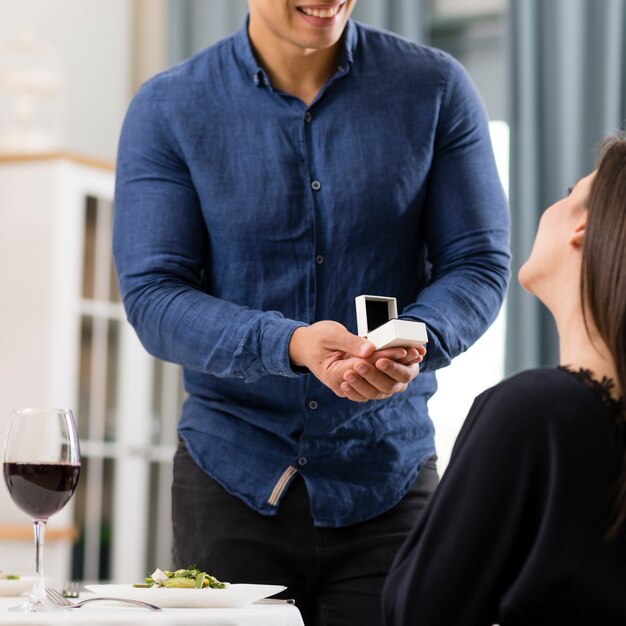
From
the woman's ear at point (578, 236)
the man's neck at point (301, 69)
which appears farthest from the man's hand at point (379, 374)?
the man's neck at point (301, 69)

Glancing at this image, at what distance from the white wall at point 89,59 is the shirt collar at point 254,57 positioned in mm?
2821

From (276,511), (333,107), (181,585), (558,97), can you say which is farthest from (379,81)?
(558,97)

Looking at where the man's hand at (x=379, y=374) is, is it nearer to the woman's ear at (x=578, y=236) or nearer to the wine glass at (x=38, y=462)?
the woman's ear at (x=578, y=236)

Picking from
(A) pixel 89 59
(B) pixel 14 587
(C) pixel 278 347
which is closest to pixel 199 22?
(A) pixel 89 59

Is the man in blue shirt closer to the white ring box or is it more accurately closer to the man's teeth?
the man's teeth

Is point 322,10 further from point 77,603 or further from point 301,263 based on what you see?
point 77,603

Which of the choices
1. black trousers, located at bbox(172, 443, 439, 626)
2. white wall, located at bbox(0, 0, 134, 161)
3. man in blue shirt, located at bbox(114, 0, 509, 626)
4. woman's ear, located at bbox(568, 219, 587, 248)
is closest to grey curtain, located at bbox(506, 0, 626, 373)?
white wall, located at bbox(0, 0, 134, 161)

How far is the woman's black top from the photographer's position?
1.08 meters

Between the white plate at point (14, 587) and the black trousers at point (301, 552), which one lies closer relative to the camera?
the white plate at point (14, 587)

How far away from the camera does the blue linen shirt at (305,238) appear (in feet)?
5.69

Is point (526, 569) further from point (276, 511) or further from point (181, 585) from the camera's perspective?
point (276, 511)

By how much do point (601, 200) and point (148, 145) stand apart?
0.90 meters

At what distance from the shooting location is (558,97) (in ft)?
12.7

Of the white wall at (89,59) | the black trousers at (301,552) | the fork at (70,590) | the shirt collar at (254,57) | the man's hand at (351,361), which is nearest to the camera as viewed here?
the fork at (70,590)
